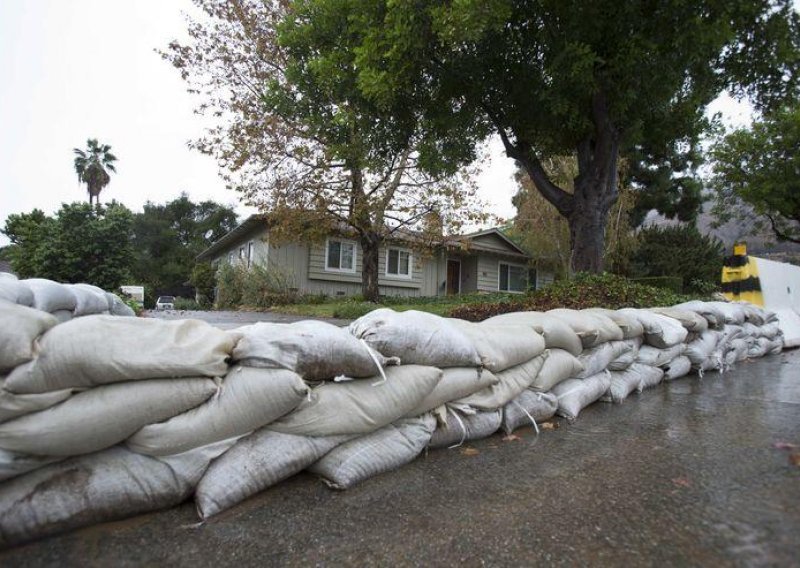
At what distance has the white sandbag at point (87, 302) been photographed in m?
3.31

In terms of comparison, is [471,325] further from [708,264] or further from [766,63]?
[708,264]

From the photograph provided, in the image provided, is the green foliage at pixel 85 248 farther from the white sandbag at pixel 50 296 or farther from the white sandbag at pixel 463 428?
the white sandbag at pixel 463 428

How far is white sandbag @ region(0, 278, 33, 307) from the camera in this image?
2098 mm

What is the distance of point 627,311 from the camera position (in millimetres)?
3527

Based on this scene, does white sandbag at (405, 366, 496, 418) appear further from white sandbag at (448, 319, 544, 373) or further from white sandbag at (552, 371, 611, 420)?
white sandbag at (552, 371, 611, 420)

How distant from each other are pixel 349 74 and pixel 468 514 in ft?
22.7

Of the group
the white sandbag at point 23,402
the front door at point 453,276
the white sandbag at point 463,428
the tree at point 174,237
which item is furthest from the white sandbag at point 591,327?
the tree at point 174,237

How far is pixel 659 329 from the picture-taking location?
11.2ft

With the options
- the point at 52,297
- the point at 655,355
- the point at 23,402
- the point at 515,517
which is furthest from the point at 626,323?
the point at 52,297

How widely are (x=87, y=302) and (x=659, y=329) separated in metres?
4.39

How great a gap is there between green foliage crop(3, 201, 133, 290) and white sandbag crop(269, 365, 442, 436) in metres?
16.4

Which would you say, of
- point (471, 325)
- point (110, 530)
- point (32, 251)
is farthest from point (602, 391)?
point (32, 251)

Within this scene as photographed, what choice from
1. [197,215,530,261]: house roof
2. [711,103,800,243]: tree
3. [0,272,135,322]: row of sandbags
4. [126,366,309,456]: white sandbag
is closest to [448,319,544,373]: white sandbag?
[126,366,309,456]: white sandbag

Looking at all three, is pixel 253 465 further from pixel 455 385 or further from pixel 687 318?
pixel 687 318
